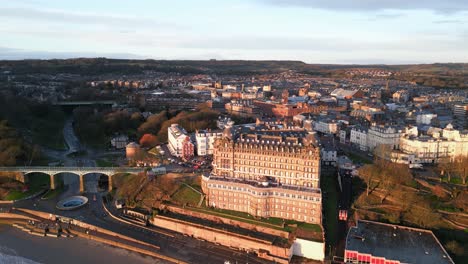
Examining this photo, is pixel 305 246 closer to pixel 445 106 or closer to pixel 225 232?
pixel 225 232

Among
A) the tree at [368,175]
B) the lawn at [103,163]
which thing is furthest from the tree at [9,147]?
the tree at [368,175]

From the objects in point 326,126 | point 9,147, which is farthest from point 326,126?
point 9,147

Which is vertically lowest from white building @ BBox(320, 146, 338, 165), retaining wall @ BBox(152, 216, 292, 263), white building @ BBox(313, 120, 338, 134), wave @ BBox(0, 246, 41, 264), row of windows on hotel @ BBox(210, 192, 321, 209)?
wave @ BBox(0, 246, 41, 264)

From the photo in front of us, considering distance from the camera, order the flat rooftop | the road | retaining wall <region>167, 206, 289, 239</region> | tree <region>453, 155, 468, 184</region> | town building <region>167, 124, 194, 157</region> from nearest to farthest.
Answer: the flat rooftop, the road, retaining wall <region>167, 206, 289, 239</region>, tree <region>453, 155, 468, 184</region>, town building <region>167, 124, 194, 157</region>

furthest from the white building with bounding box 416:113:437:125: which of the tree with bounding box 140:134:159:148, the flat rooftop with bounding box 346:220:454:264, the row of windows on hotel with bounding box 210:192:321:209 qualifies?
the tree with bounding box 140:134:159:148

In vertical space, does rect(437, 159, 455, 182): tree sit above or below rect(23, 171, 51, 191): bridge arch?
above

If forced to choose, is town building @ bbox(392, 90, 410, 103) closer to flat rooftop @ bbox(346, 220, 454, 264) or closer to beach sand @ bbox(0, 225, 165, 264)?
flat rooftop @ bbox(346, 220, 454, 264)
